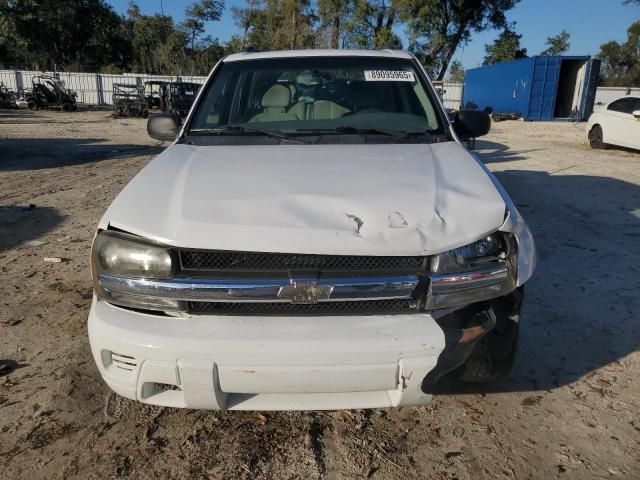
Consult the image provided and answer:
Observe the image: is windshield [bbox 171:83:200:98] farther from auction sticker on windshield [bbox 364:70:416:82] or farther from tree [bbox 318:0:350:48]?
auction sticker on windshield [bbox 364:70:416:82]

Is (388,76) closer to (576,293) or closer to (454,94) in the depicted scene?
(576,293)

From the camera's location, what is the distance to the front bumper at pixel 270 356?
1746 millimetres

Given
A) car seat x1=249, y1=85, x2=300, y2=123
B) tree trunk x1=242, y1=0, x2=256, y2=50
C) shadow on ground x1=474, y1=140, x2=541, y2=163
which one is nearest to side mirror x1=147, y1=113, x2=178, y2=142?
car seat x1=249, y1=85, x2=300, y2=123

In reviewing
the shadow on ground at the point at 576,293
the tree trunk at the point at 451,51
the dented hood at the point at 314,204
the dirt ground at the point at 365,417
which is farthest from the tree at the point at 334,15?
the dented hood at the point at 314,204

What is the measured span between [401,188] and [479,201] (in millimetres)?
322

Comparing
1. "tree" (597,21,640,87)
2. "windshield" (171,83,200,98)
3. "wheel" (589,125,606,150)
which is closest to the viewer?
"wheel" (589,125,606,150)

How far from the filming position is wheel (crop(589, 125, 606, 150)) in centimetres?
1314

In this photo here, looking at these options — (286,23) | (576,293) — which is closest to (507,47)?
(286,23)

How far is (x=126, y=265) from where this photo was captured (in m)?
1.89

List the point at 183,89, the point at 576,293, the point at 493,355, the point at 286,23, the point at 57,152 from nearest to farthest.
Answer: the point at 493,355
the point at 576,293
the point at 57,152
the point at 183,89
the point at 286,23

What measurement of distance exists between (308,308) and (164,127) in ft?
6.36

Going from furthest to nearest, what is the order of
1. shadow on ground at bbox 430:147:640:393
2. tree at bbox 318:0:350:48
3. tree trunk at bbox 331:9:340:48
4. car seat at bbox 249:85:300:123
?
1. tree trunk at bbox 331:9:340:48
2. tree at bbox 318:0:350:48
3. car seat at bbox 249:85:300:123
4. shadow on ground at bbox 430:147:640:393

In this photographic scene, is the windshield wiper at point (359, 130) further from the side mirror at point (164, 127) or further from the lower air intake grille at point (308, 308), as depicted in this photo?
the lower air intake grille at point (308, 308)

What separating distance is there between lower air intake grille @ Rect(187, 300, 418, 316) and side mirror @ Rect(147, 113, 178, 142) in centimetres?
168
